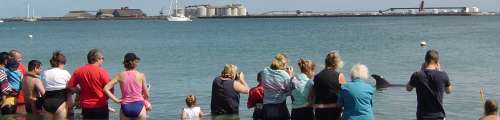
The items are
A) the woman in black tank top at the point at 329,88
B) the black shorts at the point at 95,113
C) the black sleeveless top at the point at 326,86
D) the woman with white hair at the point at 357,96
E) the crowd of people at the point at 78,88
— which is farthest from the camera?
the black shorts at the point at 95,113

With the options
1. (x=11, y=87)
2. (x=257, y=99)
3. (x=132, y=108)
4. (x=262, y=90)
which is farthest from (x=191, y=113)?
(x=11, y=87)

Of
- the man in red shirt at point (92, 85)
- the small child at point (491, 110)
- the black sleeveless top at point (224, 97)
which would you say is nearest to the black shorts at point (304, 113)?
the black sleeveless top at point (224, 97)

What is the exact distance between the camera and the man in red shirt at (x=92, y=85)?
10.7 metres

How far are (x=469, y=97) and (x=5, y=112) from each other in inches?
515

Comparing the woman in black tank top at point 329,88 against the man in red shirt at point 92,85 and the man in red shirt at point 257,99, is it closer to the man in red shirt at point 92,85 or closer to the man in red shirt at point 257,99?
the man in red shirt at point 257,99

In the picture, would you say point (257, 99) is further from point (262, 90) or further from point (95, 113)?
point (95, 113)

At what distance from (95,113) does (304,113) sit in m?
2.81

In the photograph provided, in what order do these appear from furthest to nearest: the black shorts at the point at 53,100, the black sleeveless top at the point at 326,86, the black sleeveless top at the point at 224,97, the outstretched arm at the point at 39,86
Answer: the black sleeveless top at the point at 224,97
the outstretched arm at the point at 39,86
the black shorts at the point at 53,100
the black sleeveless top at the point at 326,86

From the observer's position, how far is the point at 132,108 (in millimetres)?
10758

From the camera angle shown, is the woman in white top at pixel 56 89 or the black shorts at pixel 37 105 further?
the black shorts at pixel 37 105

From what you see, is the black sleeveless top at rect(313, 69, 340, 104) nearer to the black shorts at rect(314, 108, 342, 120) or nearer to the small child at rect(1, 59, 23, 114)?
the black shorts at rect(314, 108, 342, 120)

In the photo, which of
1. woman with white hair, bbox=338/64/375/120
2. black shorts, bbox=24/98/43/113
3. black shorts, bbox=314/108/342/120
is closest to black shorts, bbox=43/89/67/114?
black shorts, bbox=24/98/43/113

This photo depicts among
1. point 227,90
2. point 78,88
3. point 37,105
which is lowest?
point 37,105

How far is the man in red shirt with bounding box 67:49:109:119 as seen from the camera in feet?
35.0
